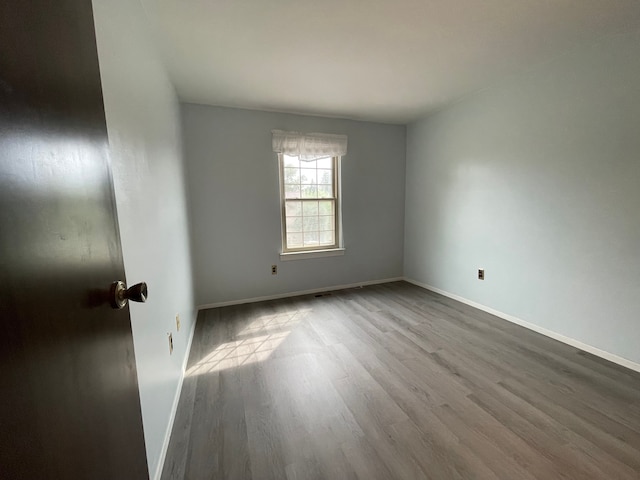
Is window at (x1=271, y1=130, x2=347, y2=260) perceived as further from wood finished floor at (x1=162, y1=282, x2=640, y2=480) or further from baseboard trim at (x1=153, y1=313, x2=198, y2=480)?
baseboard trim at (x1=153, y1=313, x2=198, y2=480)

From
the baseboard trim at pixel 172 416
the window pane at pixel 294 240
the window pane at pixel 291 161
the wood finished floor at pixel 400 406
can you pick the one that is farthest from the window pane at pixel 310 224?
the baseboard trim at pixel 172 416

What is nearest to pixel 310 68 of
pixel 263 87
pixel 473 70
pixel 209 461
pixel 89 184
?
pixel 263 87

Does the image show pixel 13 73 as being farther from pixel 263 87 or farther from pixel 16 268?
pixel 263 87

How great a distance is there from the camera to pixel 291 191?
141 inches

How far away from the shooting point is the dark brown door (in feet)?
1.25

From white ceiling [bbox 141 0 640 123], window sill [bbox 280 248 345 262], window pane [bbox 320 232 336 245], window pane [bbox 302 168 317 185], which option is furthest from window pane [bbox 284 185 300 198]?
white ceiling [bbox 141 0 640 123]

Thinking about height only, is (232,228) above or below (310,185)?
below

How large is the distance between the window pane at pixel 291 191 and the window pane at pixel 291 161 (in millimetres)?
265

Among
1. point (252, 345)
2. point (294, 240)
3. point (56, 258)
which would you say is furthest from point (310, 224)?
point (56, 258)

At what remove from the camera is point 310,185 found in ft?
12.1

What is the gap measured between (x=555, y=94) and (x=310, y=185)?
2.55 meters

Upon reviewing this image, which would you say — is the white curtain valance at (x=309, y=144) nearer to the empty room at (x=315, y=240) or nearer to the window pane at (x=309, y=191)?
the empty room at (x=315, y=240)

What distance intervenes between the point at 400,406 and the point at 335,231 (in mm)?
2495

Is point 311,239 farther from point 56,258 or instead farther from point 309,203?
point 56,258
